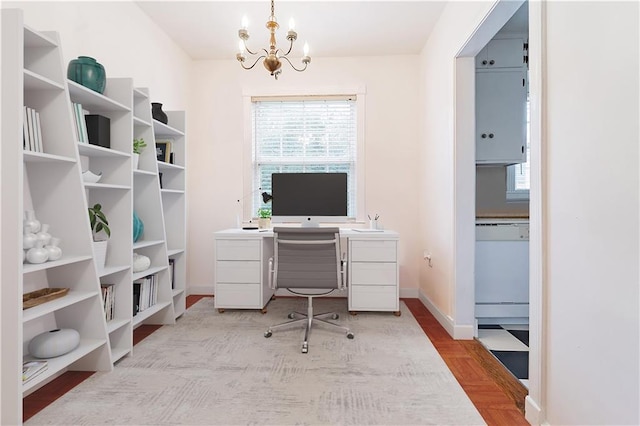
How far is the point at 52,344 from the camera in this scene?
66.2 inches

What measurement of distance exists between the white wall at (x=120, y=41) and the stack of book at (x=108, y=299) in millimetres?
1461

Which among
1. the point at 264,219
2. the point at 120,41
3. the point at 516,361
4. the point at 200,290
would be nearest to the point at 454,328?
the point at 516,361

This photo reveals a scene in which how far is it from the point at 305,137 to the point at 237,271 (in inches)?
64.7

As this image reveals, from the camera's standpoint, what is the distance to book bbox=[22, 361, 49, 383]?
150 cm

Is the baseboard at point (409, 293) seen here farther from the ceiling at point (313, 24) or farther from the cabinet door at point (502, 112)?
the ceiling at point (313, 24)

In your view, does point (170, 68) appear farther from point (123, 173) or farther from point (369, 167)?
point (369, 167)

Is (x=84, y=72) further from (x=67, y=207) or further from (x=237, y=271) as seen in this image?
(x=237, y=271)

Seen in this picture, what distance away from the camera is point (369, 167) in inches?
142

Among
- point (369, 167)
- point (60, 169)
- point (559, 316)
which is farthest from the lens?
point (369, 167)

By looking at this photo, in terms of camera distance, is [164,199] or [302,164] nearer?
[164,199]

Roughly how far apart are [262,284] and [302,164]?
1.41 meters

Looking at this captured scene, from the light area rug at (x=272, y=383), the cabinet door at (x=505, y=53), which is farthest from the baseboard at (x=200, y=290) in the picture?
the cabinet door at (x=505, y=53)

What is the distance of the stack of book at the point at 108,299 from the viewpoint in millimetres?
2094

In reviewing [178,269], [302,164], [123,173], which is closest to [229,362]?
[178,269]
